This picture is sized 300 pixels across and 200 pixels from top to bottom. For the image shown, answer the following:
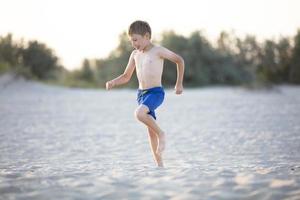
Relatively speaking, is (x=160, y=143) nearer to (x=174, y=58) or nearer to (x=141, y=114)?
(x=141, y=114)

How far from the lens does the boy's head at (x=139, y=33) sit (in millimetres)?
3799

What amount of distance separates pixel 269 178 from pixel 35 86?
752 inches

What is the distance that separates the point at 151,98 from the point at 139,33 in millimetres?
581

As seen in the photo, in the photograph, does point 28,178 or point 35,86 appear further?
point 35,86

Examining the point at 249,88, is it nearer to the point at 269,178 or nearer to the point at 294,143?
the point at 294,143

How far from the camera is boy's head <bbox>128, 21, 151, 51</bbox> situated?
3799 mm

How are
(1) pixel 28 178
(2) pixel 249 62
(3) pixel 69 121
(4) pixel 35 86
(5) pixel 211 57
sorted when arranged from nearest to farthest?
(1) pixel 28 178 < (3) pixel 69 121 < (4) pixel 35 86 < (5) pixel 211 57 < (2) pixel 249 62

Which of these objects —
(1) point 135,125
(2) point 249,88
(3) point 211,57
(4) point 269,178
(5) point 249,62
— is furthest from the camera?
(5) point 249,62

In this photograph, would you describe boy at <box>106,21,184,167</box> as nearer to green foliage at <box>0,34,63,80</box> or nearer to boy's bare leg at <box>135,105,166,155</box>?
boy's bare leg at <box>135,105,166,155</box>

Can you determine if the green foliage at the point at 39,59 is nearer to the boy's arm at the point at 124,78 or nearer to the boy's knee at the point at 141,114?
the boy's arm at the point at 124,78

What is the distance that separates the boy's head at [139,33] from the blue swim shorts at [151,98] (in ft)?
1.37

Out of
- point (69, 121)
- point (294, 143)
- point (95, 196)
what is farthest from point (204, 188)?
point (69, 121)

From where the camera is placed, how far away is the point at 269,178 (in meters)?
2.60

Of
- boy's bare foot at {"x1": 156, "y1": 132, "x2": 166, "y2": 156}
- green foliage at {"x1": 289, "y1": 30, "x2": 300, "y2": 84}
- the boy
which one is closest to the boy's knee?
the boy
